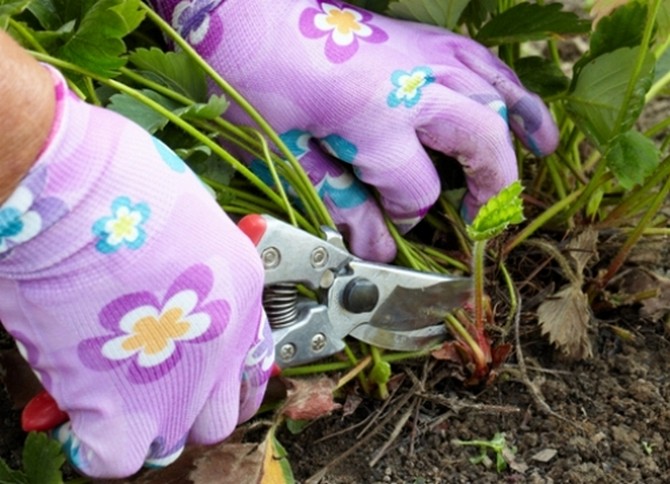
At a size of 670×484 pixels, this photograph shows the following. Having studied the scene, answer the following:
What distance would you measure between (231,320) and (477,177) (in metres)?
0.36

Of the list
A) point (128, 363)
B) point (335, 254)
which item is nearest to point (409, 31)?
point (335, 254)

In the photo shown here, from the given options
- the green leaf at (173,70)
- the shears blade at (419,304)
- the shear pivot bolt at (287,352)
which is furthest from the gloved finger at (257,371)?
the green leaf at (173,70)

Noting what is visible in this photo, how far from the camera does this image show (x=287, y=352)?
1.02 metres

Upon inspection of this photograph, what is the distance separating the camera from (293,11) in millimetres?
1044

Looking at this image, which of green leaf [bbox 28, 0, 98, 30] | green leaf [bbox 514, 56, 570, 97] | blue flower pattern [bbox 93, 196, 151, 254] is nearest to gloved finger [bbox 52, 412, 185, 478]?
blue flower pattern [bbox 93, 196, 151, 254]

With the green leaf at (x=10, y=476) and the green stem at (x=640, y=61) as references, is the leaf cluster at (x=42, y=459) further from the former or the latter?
the green stem at (x=640, y=61)

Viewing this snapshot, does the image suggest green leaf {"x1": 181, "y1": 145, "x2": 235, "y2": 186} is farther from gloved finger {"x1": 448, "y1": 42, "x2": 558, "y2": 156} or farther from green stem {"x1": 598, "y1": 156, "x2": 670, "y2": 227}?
green stem {"x1": 598, "y1": 156, "x2": 670, "y2": 227}

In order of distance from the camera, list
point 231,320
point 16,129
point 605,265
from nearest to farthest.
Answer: point 16,129, point 231,320, point 605,265

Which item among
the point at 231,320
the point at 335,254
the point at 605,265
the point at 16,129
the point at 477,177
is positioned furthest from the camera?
the point at 605,265

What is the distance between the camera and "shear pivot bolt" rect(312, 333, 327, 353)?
3.36ft

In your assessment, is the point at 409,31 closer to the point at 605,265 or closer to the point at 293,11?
the point at 293,11

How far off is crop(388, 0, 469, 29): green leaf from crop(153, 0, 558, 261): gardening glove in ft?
0.17

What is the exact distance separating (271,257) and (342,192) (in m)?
0.15

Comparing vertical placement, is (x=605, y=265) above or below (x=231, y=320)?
below
